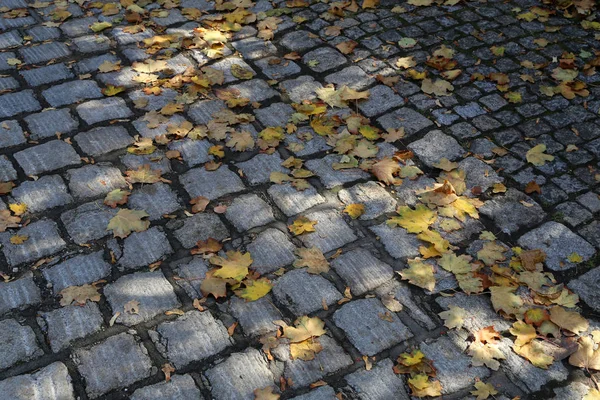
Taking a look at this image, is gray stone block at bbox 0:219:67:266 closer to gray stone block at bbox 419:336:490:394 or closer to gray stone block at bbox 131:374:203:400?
gray stone block at bbox 131:374:203:400

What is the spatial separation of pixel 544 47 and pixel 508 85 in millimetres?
702

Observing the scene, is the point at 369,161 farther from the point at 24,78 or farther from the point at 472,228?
the point at 24,78

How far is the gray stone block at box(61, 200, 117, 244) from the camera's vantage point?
3391 mm

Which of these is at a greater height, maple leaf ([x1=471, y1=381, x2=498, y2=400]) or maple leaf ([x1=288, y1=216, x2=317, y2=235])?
maple leaf ([x1=288, y1=216, x2=317, y2=235])

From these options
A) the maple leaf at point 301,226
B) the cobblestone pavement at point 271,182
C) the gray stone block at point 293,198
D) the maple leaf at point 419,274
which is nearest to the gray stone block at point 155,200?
the cobblestone pavement at point 271,182

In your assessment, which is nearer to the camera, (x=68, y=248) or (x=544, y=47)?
(x=68, y=248)

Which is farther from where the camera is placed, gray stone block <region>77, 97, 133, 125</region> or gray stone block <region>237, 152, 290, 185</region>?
gray stone block <region>77, 97, 133, 125</region>

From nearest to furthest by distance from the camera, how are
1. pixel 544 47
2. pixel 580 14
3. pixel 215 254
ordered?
pixel 215 254 → pixel 544 47 → pixel 580 14

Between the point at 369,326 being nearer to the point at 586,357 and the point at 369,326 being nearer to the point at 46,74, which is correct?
the point at 586,357

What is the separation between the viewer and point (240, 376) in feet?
9.14

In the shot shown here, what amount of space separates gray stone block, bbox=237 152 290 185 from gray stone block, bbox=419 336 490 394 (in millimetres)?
1380

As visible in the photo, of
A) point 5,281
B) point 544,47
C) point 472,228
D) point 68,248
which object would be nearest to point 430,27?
point 544,47

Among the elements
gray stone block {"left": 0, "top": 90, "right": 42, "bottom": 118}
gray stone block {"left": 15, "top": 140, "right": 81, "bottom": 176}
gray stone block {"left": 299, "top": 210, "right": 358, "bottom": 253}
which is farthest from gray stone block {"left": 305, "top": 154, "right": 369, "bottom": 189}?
gray stone block {"left": 0, "top": 90, "right": 42, "bottom": 118}

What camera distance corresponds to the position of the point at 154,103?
171 inches
